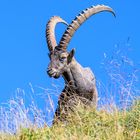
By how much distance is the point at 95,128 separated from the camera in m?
8.44

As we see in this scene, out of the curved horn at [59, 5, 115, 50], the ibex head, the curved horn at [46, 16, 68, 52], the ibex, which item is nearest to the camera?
the ibex

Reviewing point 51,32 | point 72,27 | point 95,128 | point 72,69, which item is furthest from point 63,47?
point 95,128

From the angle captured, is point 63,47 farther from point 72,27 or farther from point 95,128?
point 95,128

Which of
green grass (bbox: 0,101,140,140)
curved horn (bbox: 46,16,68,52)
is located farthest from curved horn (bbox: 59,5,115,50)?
green grass (bbox: 0,101,140,140)

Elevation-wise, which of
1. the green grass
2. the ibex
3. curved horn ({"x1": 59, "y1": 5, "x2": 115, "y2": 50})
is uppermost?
curved horn ({"x1": 59, "y1": 5, "x2": 115, "y2": 50})

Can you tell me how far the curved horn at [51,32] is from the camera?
48.6 feet

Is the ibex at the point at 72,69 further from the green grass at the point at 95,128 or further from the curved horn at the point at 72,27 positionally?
the green grass at the point at 95,128

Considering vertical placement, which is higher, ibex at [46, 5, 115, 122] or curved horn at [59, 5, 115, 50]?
curved horn at [59, 5, 115, 50]

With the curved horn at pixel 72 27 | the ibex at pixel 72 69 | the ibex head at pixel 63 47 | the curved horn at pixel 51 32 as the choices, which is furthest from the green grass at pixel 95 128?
the curved horn at pixel 51 32

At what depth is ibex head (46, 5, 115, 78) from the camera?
1369 centimetres

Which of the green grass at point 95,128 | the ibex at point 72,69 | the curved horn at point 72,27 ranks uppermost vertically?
the curved horn at point 72,27

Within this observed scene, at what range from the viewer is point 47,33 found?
15.4 metres

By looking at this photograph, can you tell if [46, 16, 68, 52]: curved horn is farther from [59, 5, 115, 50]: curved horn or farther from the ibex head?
[59, 5, 115, 50]: curved horn

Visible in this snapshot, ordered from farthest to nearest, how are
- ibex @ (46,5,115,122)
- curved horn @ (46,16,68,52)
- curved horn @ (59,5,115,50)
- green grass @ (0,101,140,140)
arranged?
curved horn @ (46,16,68,52), curved horn @ (59,5,115,50), ibex @ (46,5,115,122), green grass @ (0,101,140,140)
